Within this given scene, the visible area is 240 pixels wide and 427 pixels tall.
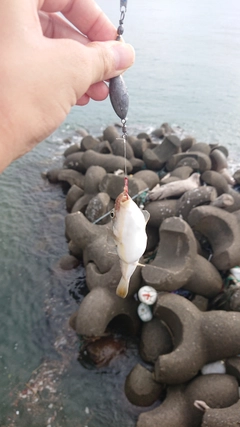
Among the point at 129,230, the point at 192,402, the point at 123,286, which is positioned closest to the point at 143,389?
the point at 192,402

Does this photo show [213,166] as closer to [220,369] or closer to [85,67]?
[220,369]

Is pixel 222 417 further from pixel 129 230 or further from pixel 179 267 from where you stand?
pixel 129 230

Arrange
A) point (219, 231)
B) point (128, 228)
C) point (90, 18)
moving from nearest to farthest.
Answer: point (128, 228) → point (90, 18) → point (219, 231)

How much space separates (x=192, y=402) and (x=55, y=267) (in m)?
4.18

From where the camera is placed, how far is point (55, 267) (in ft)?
25.5

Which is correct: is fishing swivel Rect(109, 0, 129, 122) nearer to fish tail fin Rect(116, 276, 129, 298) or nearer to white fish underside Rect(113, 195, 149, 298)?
white fish underside Rect(113, 195, 149, 298)

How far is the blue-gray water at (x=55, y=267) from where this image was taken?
5.29 meters

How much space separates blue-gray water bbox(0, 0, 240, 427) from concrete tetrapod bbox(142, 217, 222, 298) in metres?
1.47

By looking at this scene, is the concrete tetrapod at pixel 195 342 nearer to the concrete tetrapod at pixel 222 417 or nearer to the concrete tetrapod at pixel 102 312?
the concrete tetrapod at pixel 222 417

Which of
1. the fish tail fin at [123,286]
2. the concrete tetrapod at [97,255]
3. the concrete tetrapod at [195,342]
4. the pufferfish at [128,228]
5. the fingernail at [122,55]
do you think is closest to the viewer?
the pufferfish at [128,228]

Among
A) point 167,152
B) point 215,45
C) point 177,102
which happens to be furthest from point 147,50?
point 167,152

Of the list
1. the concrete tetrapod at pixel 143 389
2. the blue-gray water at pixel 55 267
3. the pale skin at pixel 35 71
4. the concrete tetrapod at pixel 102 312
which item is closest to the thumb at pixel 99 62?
the pale skin at pixel 35 71

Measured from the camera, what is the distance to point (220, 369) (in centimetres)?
510

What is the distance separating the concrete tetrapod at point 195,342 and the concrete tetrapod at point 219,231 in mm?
1320
